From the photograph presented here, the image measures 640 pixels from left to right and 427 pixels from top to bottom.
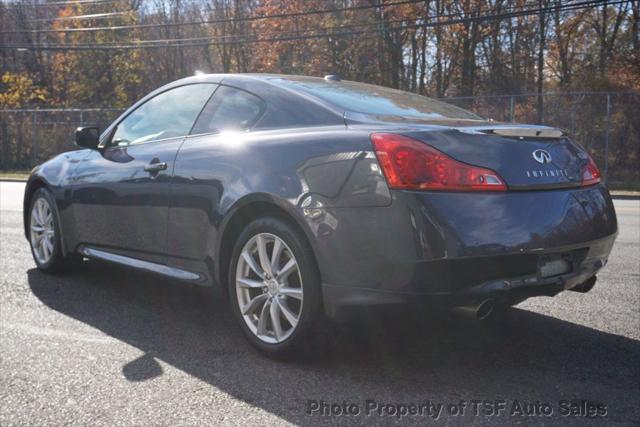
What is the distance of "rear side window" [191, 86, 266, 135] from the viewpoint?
13.1 ft

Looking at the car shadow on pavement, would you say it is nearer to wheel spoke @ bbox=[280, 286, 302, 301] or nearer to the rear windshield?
wheel spoke @ bbox=[280, 286, 302, 301]

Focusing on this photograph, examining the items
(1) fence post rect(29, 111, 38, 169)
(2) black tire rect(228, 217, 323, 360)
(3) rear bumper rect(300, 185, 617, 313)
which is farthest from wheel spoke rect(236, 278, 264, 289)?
(1) fence post rect(29, 111, 38, 169)

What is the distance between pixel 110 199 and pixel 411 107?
211 cm

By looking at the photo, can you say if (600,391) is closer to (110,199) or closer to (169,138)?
(169,138)

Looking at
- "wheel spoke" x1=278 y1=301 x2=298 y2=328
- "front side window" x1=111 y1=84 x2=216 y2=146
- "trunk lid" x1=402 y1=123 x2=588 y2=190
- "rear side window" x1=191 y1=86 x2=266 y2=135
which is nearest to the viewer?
"trunk lid" x1=402 y1=123 x2=588 y2=190

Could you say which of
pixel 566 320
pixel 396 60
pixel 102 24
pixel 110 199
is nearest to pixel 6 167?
pixel 102 24

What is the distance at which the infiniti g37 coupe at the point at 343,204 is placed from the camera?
3020mm

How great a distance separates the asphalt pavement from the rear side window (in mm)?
1203

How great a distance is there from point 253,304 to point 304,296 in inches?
16.1

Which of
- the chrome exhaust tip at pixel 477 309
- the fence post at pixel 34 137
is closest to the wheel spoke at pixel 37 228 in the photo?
the chrome exhaust tip at pixel 477 309

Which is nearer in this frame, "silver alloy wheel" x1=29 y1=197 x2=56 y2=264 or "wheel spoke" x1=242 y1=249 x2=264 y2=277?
"wheel spoke" x1=242 y1=249 x2=264 y2=277

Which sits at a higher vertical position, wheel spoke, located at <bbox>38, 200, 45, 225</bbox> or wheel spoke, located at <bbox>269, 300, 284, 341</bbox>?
wheel spoke, located at <bbox>38, 200, 45, 225</bbox>

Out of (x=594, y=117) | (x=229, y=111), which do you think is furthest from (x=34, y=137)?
(x=229, y=111)

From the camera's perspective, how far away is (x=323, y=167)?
3.31 metres
